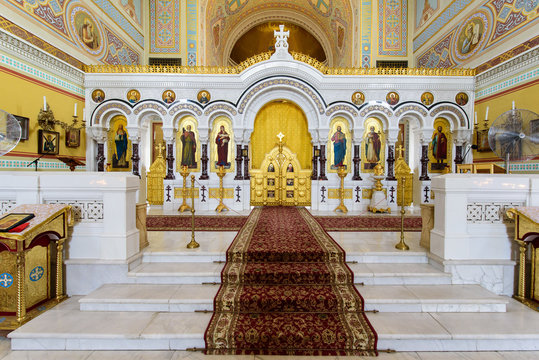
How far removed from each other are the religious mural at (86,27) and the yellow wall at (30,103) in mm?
1145

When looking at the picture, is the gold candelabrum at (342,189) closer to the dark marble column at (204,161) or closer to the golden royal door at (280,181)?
the golden royal door at (280,181)

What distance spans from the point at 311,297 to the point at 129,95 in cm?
879

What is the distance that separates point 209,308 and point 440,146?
967 cm

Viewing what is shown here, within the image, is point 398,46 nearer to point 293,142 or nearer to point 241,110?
point 293,142

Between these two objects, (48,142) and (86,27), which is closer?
(48,142)

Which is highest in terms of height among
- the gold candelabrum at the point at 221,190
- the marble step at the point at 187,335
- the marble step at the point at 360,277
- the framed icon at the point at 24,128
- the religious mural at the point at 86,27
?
the religious mural at the point at 86,27

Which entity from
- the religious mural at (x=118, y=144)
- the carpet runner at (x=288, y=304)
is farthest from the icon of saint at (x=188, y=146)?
the carpet runner at (x=288, y=304)

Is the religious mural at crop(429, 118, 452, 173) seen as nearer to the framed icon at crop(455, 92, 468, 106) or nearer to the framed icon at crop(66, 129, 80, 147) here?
→ the framed icon at crop(455, 92, 468, 106)

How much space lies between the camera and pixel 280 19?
52.4ft

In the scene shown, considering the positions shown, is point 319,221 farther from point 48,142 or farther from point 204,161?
point 48,142

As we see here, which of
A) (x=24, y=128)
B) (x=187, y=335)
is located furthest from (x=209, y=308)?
(x=24, y=128)

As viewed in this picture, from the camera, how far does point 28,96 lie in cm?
633

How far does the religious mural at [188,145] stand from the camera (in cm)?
939

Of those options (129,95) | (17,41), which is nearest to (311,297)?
(17,41)
